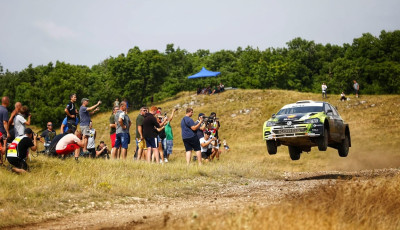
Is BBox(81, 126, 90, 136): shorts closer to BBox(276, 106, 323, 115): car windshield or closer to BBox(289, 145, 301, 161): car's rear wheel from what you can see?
BBox(276, 106, 323, 115): car windshield

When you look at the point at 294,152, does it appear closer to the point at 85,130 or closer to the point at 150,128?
the point at 150,128

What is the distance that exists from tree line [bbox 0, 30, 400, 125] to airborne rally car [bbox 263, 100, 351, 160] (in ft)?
215

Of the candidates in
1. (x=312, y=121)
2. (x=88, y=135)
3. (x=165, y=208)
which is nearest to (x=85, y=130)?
(x=88, y=135)

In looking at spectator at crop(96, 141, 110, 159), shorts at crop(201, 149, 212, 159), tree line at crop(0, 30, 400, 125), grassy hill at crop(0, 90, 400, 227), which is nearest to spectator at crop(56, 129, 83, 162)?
grassy hill at crop(0, 90, 400, 227)

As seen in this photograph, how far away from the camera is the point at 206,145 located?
62.4ft

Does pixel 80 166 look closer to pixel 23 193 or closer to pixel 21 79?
pixel 23 193

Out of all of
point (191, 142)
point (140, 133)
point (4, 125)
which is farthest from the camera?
point (140, 133)

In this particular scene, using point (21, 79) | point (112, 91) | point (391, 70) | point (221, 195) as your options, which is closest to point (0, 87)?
point (21, 79)

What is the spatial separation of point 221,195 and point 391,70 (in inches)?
2851

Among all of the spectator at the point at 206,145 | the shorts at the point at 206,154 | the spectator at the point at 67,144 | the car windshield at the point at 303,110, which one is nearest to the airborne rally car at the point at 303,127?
the car windshield at the point at 303,110

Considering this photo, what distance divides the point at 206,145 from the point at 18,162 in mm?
8260

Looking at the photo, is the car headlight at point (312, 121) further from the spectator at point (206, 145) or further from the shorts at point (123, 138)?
the shorts at point (123, 138)

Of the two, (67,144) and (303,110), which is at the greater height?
(303,110)

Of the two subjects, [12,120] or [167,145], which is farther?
[167,145]
